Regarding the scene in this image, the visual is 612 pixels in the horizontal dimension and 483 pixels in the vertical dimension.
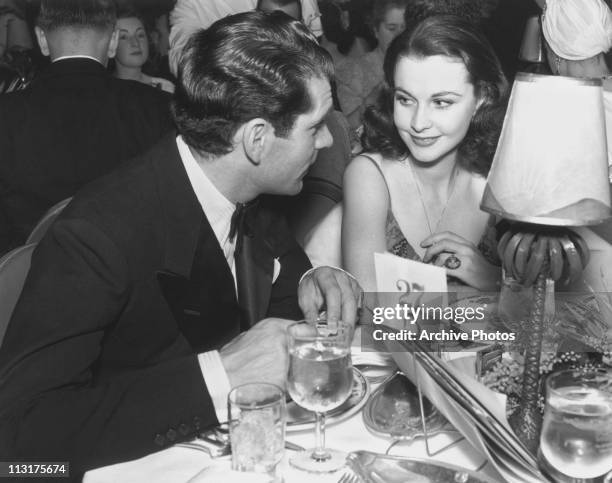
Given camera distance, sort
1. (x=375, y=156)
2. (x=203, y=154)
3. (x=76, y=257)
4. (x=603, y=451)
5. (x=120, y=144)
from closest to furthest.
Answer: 1. (x=603, y=451)
2. (x=76, y=257)
3. (x=203, y=154)
4. (x=375, y=156)
5. (x=120, y=144)

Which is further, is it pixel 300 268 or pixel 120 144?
pixel 120 144

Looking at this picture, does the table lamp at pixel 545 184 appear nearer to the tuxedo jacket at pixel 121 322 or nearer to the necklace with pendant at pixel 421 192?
the tuxedo jacket at pixel 121 322

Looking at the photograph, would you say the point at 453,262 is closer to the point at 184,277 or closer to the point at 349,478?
the point at 184,277

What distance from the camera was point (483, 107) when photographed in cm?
247

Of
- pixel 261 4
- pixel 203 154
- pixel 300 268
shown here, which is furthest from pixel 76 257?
pixel 261 4

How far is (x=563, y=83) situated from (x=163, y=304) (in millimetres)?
994

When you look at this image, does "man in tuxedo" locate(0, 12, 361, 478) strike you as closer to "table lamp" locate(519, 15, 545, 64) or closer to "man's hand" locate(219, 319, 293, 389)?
"man's hand" locate(219, 319, 293, 389)

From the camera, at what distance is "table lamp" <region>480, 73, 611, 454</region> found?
1255mm

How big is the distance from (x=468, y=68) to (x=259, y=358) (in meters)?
1.36

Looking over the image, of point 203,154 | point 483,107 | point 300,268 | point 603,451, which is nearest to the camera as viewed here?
point 603,451

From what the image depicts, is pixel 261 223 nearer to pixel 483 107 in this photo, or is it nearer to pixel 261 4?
pixel 483 107

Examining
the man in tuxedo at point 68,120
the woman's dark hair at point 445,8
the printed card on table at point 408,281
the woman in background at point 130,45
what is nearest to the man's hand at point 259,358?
the printed card on table at point 408,281

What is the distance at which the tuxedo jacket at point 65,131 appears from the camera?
3195 mm

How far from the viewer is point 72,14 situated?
131 inches
